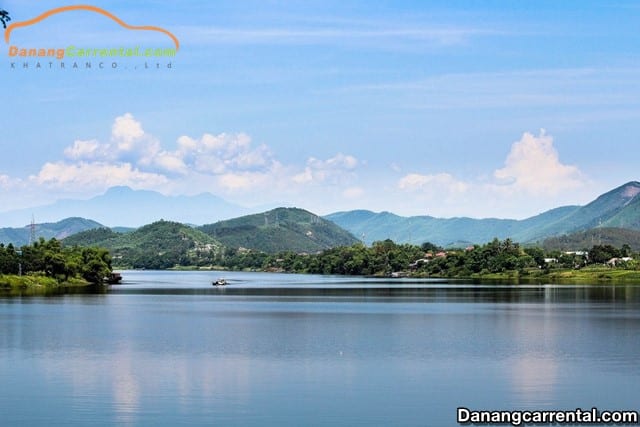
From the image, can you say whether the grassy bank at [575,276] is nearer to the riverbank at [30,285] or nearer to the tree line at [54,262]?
the tree line at [54,262]

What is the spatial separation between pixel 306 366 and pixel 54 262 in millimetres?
97937

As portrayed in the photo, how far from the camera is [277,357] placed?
157ft

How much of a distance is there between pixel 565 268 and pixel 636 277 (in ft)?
114

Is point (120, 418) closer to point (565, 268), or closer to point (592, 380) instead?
point (592, 380)

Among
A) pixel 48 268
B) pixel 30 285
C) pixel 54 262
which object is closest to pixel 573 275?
pixel 54 262

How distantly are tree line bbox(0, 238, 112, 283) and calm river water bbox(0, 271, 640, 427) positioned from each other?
5146 cm

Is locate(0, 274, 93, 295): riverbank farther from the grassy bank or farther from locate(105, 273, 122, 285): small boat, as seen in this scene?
the grassy bank

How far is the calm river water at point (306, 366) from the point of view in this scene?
33.8m

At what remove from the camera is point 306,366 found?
44.3m

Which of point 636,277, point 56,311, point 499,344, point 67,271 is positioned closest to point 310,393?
point 499,344

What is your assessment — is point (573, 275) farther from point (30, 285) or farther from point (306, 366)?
point (306, 366)

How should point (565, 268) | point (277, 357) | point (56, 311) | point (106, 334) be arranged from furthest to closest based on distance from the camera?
point (565, 268) < point (56, 311) < point (106, 334) < point (277, 357)

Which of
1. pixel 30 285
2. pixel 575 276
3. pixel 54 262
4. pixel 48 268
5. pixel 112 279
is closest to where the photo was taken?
pixel 30 285

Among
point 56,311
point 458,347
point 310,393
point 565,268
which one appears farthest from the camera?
point 565,268
